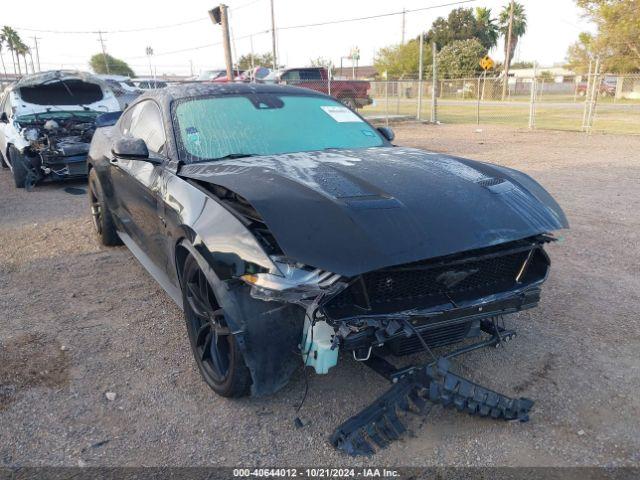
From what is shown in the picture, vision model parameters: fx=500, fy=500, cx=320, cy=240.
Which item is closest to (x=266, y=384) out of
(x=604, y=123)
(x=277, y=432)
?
(x=277, y=432)

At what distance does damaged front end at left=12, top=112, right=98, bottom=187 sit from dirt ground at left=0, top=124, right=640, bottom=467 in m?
3.63

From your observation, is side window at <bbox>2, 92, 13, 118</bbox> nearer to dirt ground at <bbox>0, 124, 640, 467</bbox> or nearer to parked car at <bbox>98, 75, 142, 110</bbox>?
dirt ground at <bbox>0, 124, 640, 467</bbox>

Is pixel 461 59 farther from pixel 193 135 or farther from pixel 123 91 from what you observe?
pixel 193 135

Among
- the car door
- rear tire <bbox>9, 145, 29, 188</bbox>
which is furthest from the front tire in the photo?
rear tire <bbox>9, 145, 29, 188</bbox>

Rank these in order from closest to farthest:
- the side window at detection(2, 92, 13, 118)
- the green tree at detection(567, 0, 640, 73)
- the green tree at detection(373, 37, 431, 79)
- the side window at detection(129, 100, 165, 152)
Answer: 1. the side window at detection(129, 100, 165, 152)
2. the side window at detection(2, 92, 13, 118)
3. the green tree at detection(567, 0, 640, 73)
4. the green tree at detection(373, 37, 431, 79)

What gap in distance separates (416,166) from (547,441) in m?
1.61

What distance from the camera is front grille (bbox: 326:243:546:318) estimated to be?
2229 mm

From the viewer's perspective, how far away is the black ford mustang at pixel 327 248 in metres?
2.16

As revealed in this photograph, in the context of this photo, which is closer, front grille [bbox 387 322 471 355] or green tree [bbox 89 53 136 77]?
front grille [bbox 387 322 471 355]

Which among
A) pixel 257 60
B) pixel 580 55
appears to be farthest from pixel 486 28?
pixel 257 60

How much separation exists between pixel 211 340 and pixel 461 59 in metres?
50.2

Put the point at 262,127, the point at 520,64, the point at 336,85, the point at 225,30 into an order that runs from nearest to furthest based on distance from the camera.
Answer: the point at 262,127
the point at 225,30
the point at 336,85
the point at 520,64

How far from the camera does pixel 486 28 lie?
58.6 m

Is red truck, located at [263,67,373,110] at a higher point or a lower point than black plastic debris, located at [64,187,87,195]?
higher
